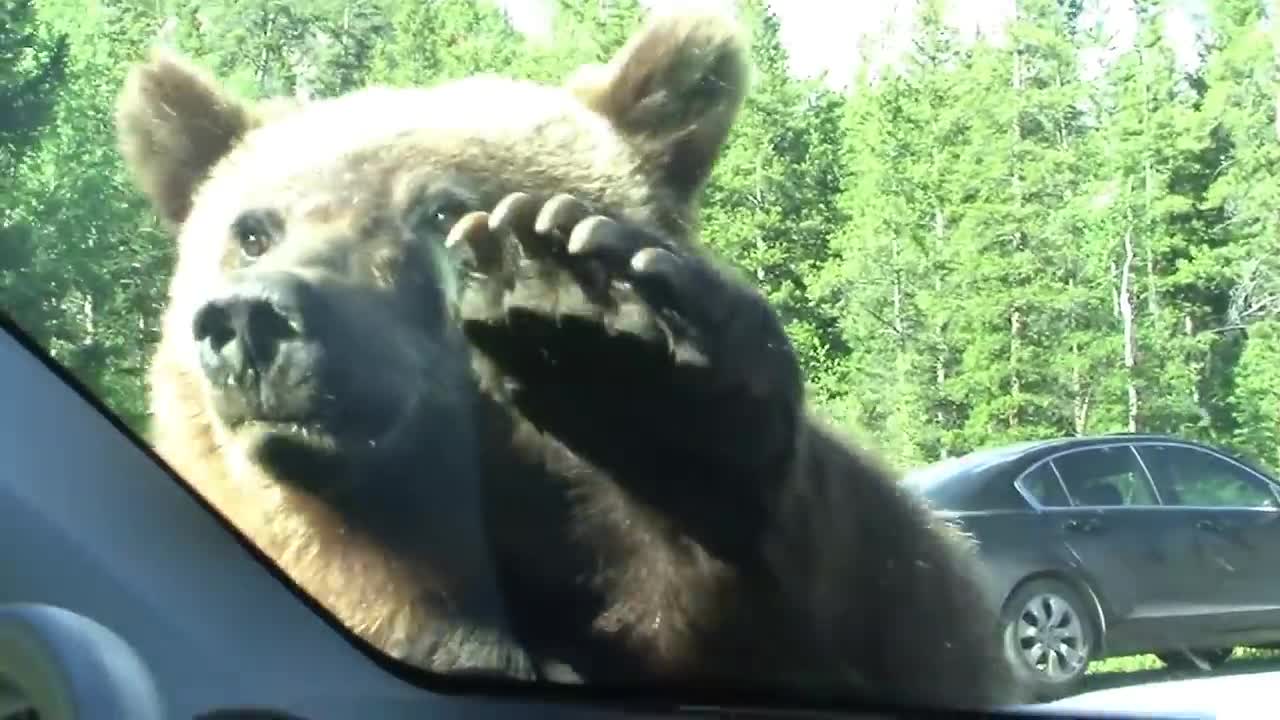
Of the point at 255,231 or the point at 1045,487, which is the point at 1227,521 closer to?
the point at 1045,487

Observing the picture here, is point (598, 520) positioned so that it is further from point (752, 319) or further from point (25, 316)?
point (25, 316)

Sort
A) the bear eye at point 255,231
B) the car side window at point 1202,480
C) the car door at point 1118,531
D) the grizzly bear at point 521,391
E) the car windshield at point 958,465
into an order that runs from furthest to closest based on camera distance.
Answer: the bear eye at point 255,231, the grizzly bear at point 521,391, the car windshield at point 958,465, the car door at point 1118,531, the car side window at point 1202,480

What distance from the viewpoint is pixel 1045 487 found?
130 inches

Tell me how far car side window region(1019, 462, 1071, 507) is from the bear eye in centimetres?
176

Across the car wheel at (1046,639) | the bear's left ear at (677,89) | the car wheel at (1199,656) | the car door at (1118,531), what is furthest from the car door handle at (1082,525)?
Result: the bear's left ear at (677,89)

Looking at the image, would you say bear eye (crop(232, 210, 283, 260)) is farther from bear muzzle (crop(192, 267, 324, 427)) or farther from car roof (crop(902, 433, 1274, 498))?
car roof (crop(902, 433, 1274, 498))

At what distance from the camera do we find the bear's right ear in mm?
3891

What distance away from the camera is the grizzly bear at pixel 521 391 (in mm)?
3572

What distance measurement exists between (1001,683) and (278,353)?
1701 millimetres

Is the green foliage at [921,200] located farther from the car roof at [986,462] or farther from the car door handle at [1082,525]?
the car door handle at [1082,525]

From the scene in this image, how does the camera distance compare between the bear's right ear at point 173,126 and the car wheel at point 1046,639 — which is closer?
the car wheel at point 1046,639

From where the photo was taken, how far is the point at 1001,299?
3389 mm

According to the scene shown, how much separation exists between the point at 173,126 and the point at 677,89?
119 centimetres

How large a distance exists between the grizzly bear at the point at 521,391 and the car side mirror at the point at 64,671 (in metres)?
0.48
